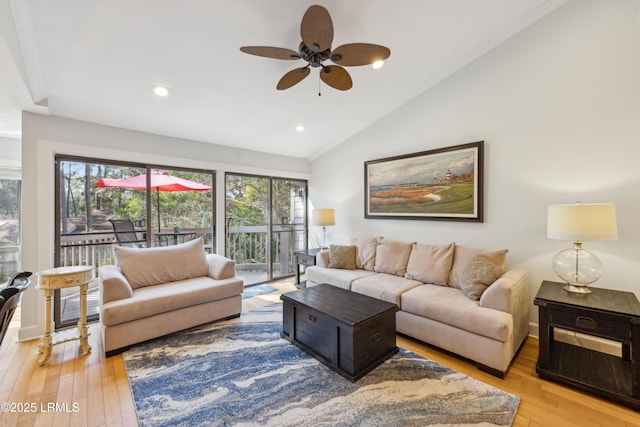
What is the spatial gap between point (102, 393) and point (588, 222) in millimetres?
3924

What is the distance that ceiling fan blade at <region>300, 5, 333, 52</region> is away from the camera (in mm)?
1800

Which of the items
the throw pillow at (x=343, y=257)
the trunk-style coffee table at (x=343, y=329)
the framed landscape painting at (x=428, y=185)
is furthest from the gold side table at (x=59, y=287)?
the framed landscape painting at (x=428, y=185)

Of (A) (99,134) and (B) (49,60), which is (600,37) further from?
(A) (99,134)

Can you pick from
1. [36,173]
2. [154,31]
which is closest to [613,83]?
[154,31]

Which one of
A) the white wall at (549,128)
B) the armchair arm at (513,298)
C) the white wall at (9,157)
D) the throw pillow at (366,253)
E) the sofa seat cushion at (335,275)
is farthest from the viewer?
the throw pillow at (366,253)

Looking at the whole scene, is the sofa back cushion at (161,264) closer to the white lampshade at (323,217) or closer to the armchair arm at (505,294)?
the white lampshade at (323,217)

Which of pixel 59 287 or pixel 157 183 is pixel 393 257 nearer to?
pixel 157 183

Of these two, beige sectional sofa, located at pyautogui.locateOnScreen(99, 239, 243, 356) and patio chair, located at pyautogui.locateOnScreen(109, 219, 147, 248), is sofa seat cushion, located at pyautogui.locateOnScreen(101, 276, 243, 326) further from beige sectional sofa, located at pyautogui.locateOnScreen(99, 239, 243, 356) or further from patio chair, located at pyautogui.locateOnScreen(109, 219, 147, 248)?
patio chair, located at pyautogui.locateOnScreen(109, 219, 147, 248)

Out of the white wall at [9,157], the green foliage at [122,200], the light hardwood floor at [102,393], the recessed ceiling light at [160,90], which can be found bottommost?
the light hardwood floor at [102,393]

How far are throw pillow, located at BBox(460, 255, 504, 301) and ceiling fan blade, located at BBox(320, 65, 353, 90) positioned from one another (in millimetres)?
2149

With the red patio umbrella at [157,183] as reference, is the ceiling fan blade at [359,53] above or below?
above

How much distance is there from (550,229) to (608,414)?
1.32 m

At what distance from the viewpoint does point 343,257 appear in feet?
12.9

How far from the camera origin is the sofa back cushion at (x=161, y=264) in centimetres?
305
